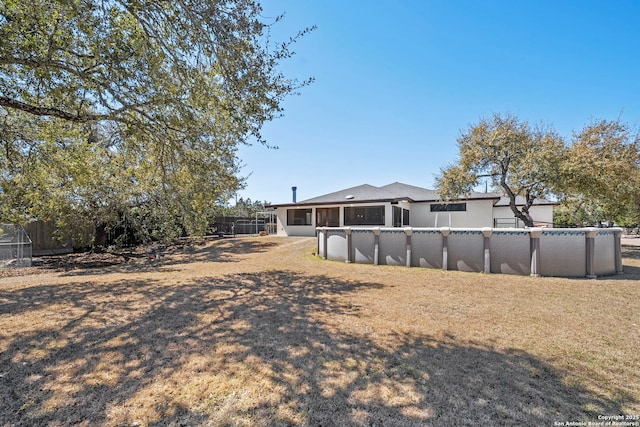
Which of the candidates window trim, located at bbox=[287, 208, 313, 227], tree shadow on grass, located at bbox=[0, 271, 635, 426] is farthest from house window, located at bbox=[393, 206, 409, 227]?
tree shadow on grass, located at bbox=[0, 271, 635, 426]

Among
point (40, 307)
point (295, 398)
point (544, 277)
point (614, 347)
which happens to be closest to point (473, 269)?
point (544, 277)

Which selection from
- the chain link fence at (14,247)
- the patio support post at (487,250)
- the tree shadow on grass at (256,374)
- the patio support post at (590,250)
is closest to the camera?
the tree shadow on grass at (256,374)

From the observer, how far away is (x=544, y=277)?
775cm

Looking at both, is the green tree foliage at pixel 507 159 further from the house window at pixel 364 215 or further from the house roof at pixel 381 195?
the house window at pixel 364 215

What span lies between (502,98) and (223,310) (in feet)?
49.3

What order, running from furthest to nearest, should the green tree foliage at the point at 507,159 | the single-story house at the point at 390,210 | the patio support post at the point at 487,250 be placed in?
the single-story house at the point at 390,210 → the green tree foliage at the point at 507,159 → the patio support post at the point at 487,250

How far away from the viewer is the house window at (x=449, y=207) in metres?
19.2

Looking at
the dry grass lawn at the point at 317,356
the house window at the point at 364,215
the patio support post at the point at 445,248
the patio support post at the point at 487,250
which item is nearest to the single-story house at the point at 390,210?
the house window at the point at 364,215

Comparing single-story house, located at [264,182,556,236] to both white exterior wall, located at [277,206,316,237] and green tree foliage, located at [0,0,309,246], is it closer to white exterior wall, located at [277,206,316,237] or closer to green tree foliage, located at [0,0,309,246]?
white exterior wall, located at [277,206,316,237]

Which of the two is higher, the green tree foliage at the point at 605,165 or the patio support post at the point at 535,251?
the green tree foliage at the point at 605,165

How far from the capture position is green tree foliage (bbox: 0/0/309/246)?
4.62 m

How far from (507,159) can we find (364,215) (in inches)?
359

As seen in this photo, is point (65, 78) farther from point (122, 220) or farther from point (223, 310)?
point (122, 220)

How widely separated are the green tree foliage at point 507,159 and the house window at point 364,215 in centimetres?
547
